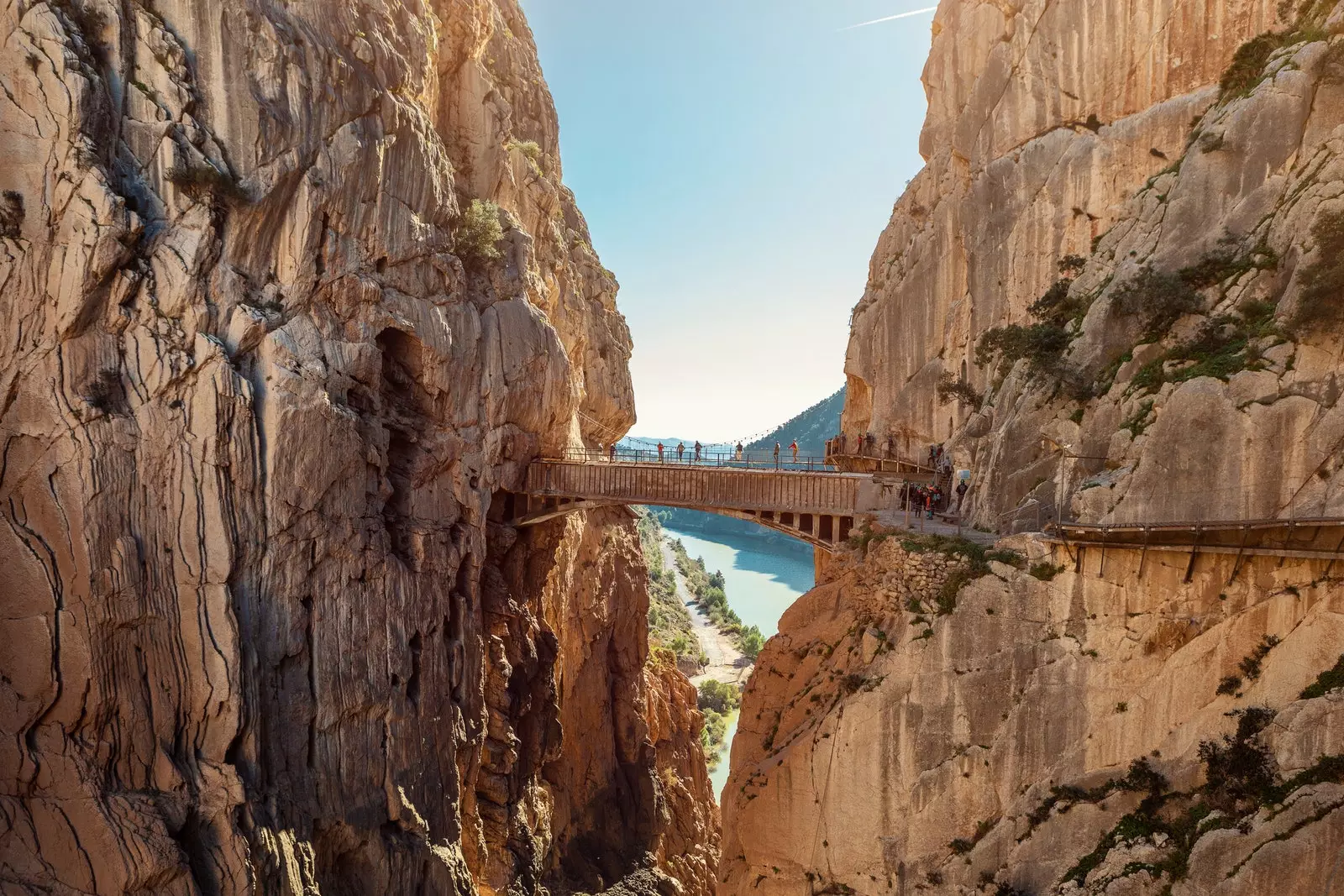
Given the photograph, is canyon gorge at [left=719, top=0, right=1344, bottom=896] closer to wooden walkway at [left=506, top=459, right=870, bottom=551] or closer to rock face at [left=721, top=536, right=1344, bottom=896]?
rock face at [left=721, top=536, right=1344, bottom=896]

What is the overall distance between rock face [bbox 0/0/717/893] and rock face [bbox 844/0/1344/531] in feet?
50.6

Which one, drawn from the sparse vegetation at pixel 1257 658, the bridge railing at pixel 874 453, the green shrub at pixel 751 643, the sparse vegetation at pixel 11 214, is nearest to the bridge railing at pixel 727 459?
the bridge railing at pixel 874 453

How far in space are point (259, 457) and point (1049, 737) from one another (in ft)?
63.2

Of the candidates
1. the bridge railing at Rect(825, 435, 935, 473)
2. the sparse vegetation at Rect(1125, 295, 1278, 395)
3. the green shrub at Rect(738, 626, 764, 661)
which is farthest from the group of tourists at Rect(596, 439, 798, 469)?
the green shrub at Rect(738, 626, 764, 661)

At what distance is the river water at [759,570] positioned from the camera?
336 feet

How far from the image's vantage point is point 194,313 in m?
17.3

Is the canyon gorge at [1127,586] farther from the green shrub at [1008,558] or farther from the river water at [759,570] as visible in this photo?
the river water at [759,570]

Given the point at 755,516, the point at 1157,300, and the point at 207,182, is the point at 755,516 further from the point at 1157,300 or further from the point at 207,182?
the point at 207,182

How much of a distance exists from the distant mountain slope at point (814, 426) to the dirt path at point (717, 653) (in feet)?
133

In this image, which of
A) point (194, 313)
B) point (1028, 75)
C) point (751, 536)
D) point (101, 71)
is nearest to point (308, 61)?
point (101, 71)

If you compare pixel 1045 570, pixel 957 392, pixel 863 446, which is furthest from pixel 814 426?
pixel 1045 570

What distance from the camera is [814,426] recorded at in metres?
134

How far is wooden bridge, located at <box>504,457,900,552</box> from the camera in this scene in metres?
21.3

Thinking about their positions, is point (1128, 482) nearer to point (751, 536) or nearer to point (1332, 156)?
point (1332, 156)
